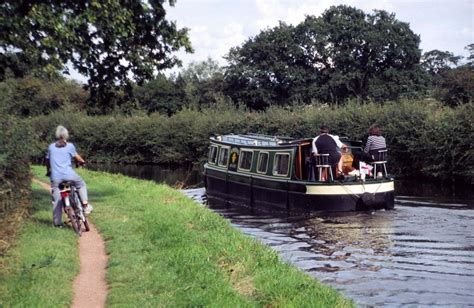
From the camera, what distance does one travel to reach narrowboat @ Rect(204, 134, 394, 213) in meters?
18.2

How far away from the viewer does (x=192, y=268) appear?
829cm

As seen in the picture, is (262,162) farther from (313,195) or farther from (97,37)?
(97,37)

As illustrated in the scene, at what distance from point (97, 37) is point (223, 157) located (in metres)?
11.0

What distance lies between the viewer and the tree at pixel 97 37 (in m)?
12.0

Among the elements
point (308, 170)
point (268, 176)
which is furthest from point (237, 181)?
point (308, 170)

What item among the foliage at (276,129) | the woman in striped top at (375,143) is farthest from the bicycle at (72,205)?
the woman in striped top at (375,143)

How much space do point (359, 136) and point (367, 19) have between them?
1161 inches

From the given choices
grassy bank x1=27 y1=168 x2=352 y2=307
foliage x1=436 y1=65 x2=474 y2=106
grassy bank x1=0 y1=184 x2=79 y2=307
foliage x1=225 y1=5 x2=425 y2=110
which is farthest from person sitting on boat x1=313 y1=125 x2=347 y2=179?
foliage x1=225 y1=5 x2=425 y2=110

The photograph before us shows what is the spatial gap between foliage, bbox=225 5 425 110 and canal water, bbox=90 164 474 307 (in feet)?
115

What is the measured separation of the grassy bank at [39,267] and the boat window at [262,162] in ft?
34.1

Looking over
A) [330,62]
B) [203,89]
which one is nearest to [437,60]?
[330,62]

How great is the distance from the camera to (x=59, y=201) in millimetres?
11414

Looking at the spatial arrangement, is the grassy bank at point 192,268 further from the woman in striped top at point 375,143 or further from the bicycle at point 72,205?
the woman in striped top at point 375,143

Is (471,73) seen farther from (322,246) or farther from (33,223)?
(33,223)
